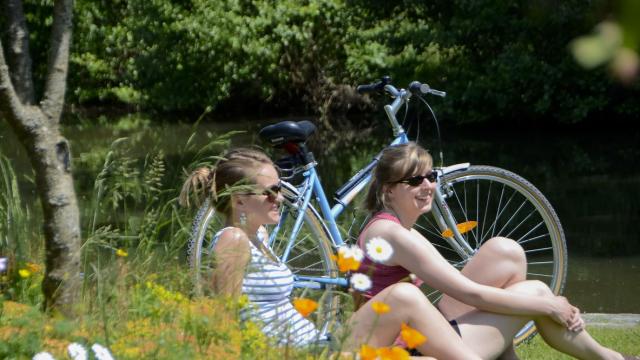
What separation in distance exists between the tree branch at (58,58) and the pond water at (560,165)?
0.69 m

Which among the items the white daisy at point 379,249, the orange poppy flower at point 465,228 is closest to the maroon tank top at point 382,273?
the white daisy at point 379,249

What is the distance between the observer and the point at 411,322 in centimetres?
316

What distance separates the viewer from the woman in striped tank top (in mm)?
3094

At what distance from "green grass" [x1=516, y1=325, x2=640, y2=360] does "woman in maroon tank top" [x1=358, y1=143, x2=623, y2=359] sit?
0.71m

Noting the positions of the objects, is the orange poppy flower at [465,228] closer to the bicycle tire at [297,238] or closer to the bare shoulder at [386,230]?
the bicycle tire at [297,238]

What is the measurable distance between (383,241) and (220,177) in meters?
0.66

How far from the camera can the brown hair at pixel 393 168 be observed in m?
3.76

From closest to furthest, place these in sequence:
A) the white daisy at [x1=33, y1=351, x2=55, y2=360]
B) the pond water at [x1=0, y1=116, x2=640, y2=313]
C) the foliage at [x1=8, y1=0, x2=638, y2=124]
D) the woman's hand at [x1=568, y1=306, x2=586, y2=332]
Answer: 1. the white daisy at [x1=33, y1=351, x2=55, y2=360]
2. the woman's hand at [x1=568, y1=306, x2=586, y2=332]
3. the pond water at [x1=0, y1=116, x2=640, y2=313]
4. the foliage at [x1=8, y1=0, x2=638, y2=124]

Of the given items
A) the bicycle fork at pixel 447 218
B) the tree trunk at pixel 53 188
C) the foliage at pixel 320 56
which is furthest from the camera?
the foliage at pixel 320 56

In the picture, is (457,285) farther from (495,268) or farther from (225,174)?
(225,174)

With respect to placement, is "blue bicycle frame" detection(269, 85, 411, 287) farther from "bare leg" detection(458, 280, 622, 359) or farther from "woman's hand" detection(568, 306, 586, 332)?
"woman's hand" detection(568, 306, 586, 332)

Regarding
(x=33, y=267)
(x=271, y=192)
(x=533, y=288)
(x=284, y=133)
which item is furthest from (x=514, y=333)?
(x=33, y=267)

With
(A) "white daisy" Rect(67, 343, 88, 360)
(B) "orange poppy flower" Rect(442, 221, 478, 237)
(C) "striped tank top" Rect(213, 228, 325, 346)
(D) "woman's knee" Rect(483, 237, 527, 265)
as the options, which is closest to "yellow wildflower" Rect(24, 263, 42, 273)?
(C) "striped tank top" Rect(213, 228, 325, 346)

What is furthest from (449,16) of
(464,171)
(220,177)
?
(220,177)
